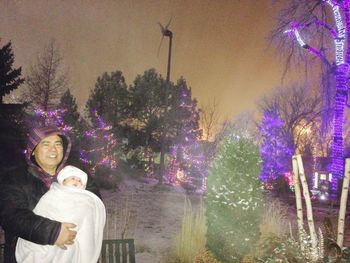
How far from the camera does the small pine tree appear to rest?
4957 mm

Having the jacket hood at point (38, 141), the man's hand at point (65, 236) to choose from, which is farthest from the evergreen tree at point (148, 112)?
the man's hand at point (65, 236)

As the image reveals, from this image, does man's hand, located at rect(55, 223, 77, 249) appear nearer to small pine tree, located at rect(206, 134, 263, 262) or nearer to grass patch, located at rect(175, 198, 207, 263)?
small pine tree, located at rect(206, 134, 263, 262)

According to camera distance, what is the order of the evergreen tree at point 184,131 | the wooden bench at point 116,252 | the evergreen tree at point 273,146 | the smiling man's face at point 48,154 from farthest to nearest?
the evergreen tree at point 273,146 < the evergreen tree at point 184,131 < the wooden bench at point 116,252 < the smiling man's face at point 48,154

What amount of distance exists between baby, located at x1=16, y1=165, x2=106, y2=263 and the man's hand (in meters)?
0.11

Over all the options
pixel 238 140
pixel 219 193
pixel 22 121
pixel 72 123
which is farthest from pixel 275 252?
pixel 72 123

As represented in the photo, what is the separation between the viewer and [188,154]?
2684 centimetres

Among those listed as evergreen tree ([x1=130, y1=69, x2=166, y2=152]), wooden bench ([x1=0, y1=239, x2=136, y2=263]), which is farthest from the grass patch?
evergreen tree ([x1=130, y1=69, x2=166, y2=152])

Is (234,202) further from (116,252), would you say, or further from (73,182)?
(73,182)

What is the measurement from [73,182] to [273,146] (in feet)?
99.1

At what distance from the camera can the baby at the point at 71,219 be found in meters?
2.44

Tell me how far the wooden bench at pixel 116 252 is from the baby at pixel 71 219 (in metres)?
1.60

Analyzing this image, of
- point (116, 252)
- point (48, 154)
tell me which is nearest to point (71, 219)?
point (48, 154)

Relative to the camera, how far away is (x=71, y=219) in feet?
8.39

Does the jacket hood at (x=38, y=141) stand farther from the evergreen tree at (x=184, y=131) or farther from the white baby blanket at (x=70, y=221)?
the evergreen tree at (x=184, y=131)
